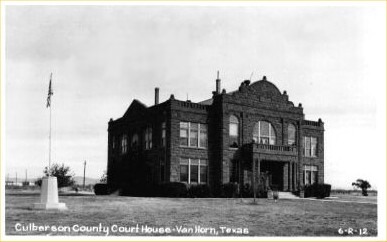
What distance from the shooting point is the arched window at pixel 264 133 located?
1467 inches

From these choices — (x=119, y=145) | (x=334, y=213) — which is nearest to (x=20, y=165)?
(x=334, y=213)

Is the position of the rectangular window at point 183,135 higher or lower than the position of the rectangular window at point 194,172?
higher

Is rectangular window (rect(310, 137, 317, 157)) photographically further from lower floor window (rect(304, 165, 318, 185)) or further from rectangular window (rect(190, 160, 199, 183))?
rectangular window (rect(190, 160, 199, 183))

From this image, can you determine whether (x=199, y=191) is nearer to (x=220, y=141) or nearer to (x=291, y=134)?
(x=220, y=141)

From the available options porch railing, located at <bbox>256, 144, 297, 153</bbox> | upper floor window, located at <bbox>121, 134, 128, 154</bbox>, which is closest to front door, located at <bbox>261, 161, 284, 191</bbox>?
porch railing, located at <bbox>256, 144, 297, 153</bbox>

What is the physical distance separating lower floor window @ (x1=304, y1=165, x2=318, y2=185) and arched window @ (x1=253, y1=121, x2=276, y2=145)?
4949 millimetres

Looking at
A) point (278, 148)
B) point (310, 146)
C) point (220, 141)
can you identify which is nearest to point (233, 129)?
point (220, 141)

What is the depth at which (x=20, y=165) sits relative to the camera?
19.9 m

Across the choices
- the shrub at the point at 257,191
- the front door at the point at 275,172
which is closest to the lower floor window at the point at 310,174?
the front door at the point at 275,172

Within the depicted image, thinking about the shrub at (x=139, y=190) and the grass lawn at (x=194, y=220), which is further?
the shrub at (x=139, y=190)

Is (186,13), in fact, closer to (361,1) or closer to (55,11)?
(55,11)

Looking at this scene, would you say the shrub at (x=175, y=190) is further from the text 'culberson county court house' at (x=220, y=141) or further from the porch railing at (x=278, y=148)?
the porch railing at (x=278, y=148)

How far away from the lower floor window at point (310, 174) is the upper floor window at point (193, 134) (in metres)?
9.74

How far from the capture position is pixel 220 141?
116ft
